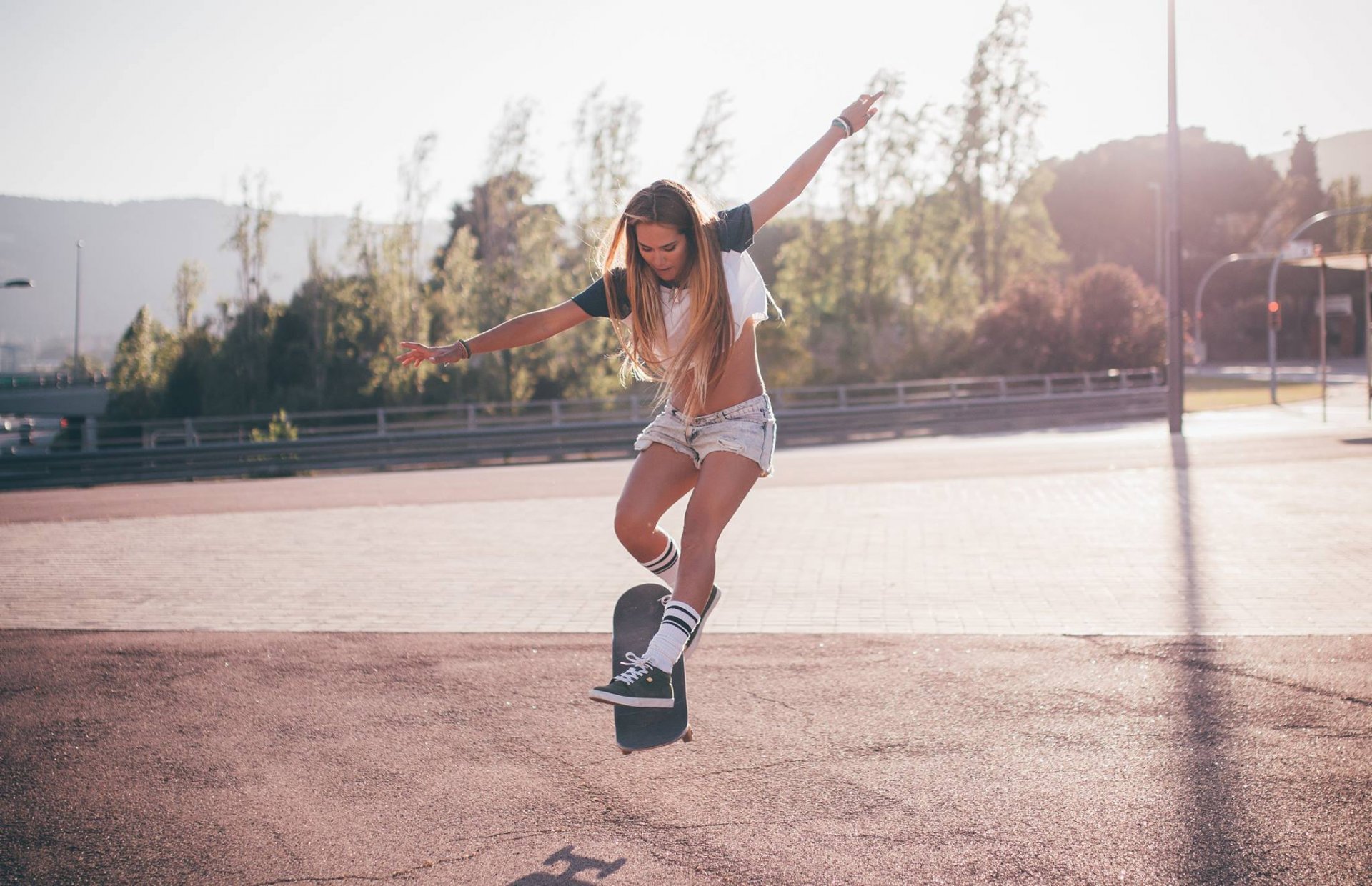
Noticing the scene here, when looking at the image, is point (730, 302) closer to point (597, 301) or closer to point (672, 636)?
point (597, 301)

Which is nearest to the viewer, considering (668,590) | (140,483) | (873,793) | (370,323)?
(873,793)

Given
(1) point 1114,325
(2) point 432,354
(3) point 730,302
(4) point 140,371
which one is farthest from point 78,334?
(3) point 730,302

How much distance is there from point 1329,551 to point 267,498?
47.1 feet

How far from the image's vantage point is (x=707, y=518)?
13.2ft

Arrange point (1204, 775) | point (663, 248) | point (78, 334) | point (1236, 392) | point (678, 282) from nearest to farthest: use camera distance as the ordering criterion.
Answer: point (1204, 775) → point (663, 248) → point (678, 282) → point (1236, 392) → point (78, 334)

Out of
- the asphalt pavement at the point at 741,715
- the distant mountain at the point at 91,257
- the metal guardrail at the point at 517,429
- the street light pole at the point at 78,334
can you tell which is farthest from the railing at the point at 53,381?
the asphalt pavement at the point at 741,715

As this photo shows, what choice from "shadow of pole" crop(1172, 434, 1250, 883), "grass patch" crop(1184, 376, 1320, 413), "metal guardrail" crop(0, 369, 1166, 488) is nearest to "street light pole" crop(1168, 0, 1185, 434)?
"metal guardrail" crop(0, 369, 1166, 488)

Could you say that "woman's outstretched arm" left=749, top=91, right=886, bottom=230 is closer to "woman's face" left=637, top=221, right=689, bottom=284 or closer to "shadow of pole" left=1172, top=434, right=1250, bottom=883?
"woman's face" left=637, top=221, right=689, bottom=284

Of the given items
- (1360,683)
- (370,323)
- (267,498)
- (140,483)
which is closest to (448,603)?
(1360,683)

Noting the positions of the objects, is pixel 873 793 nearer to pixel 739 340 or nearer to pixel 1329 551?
pixel 739 340

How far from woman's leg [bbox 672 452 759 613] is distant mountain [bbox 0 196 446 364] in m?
106

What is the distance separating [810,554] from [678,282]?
5.81 m

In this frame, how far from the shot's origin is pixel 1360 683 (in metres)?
4.93

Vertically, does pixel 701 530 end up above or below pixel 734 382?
below
